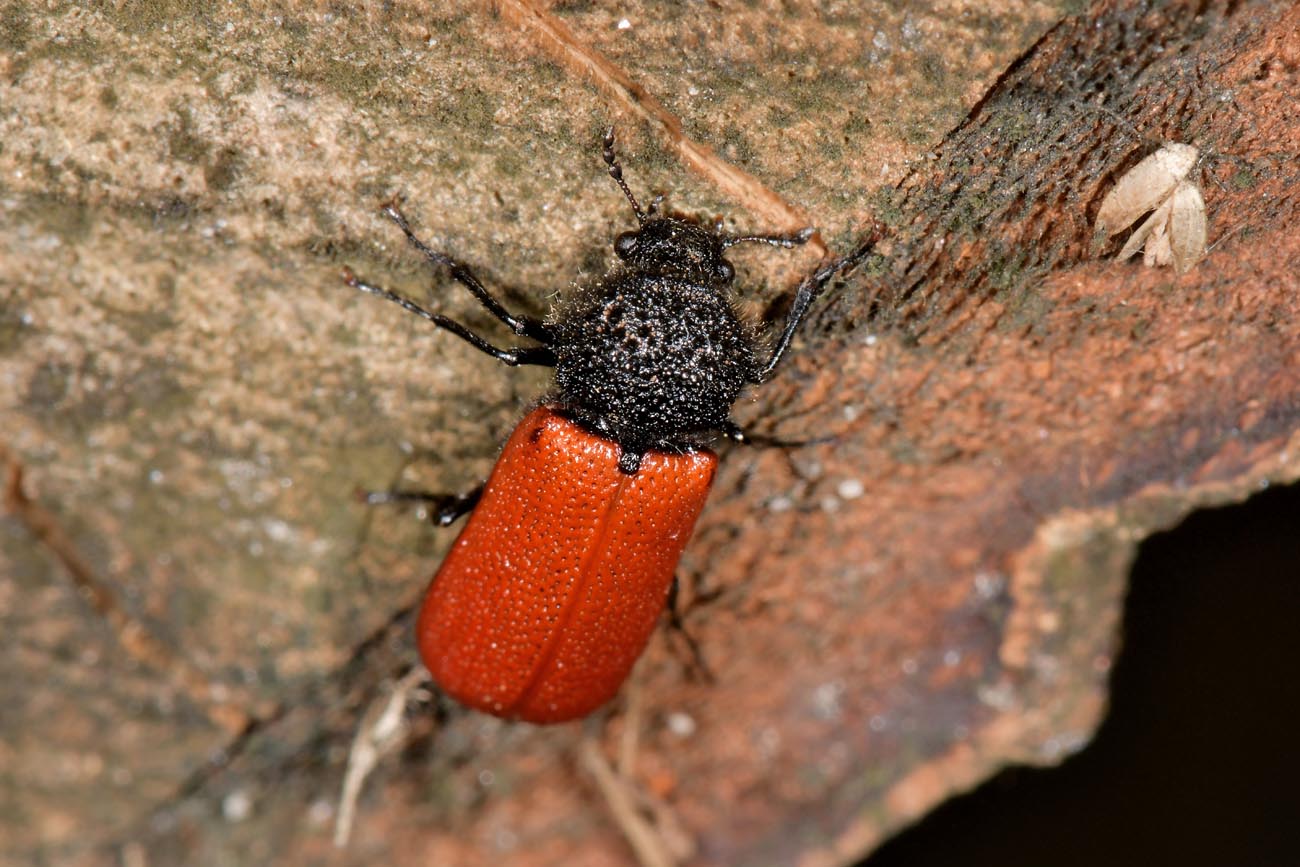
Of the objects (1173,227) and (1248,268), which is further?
(1248,268)

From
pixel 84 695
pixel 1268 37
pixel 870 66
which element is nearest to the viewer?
pixel 1268 37

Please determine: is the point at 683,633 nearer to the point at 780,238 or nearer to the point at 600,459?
the point at 600,459

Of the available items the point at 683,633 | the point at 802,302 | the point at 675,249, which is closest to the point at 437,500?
the point at 683,633

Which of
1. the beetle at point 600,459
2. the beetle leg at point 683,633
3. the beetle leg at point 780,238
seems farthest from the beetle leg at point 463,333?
the beetle leg at point 683,633

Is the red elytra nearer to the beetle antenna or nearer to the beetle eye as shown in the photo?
the beetle eye

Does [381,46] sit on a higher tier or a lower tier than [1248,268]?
lower

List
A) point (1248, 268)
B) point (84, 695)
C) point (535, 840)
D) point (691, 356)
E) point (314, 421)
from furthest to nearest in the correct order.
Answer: point (535, 840) → point (84, 695) → point (314, 421) → point (691, 356) → point (1248, 268)

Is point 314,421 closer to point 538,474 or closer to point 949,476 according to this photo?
point 538,474

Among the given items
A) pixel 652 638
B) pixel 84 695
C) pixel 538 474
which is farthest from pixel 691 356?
pixel 84 695
